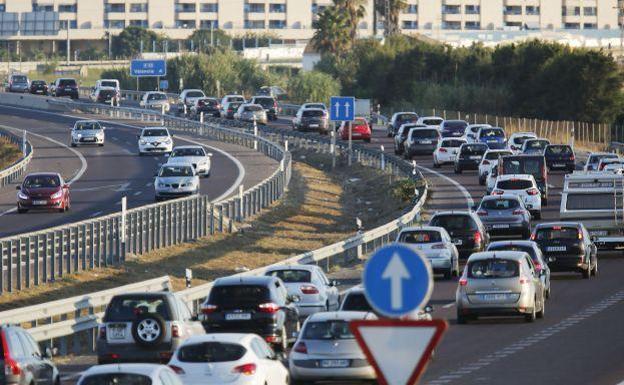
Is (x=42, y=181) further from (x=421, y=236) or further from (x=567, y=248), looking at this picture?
(x=567, y=248)

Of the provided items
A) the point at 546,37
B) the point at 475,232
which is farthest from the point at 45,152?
the point at 546,37

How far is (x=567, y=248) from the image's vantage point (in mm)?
39531

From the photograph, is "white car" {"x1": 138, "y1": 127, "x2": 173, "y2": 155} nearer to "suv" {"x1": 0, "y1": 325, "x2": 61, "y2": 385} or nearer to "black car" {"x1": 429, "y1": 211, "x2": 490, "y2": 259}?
"black car" {"x1": 429, "y1": 211, "x2": 490, "y2": 259}

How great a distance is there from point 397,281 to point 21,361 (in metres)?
9.52

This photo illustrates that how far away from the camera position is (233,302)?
1018 inches

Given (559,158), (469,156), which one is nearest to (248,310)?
(469,156)

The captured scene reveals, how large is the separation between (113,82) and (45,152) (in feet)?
129

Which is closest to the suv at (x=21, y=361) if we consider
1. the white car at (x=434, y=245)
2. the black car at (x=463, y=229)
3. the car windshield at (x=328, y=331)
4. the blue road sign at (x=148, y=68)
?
the car windshield at (x=328, y=331)

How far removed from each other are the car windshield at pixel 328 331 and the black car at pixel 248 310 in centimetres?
339

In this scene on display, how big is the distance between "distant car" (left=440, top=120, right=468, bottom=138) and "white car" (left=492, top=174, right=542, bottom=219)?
29297mm

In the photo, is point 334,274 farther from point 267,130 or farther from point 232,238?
point 267,130

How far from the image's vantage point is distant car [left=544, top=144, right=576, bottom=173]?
2901 inches

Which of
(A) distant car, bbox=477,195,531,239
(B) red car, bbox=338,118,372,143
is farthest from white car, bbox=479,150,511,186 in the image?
(B) red car, bbox=338,118,372,143

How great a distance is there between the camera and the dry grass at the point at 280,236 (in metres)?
41.5
